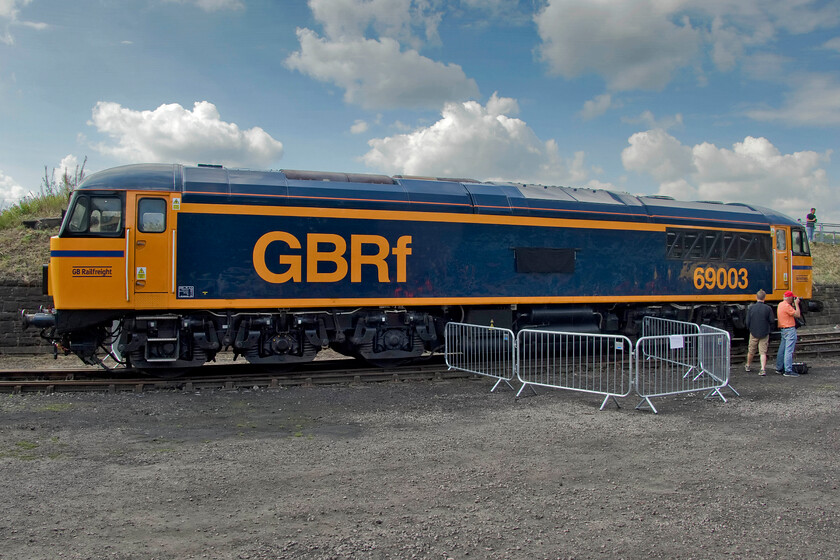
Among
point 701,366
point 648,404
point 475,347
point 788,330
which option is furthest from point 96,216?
point 788,330

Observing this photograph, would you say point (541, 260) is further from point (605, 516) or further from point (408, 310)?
point (605, 516)

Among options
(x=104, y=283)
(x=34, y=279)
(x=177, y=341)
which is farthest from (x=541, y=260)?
(x=34, y=279)

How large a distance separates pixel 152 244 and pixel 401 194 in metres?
4.47

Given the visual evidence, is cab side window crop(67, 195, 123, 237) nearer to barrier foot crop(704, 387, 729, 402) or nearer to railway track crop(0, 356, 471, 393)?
railway track crop(0, 356, 471, 393)

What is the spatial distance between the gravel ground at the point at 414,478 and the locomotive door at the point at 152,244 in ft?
6.20

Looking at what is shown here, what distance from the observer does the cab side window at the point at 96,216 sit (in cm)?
973

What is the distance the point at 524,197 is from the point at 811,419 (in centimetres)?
657

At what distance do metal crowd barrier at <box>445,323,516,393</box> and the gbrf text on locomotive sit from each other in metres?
1.54

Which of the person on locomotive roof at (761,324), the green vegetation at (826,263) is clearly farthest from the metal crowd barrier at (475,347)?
the green vegetation at (826,263)

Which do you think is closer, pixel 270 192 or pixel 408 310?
pixel 270 192

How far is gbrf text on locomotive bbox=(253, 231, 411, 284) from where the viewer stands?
1067 cm

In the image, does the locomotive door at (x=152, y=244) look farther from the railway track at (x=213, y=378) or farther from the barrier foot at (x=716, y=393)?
the barrier foot at (x=716, y=393)

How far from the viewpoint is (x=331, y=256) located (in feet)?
36.0

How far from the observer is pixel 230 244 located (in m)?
10.4
